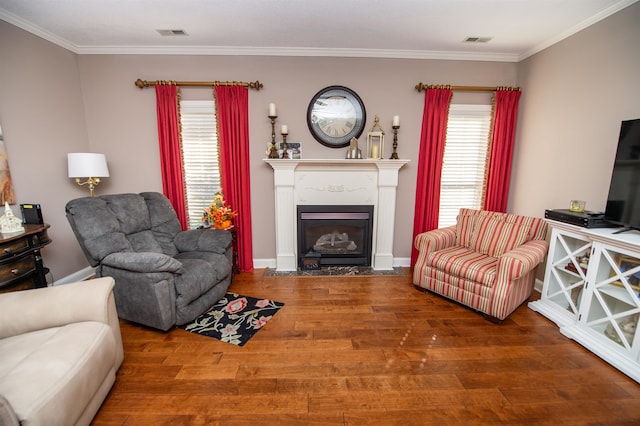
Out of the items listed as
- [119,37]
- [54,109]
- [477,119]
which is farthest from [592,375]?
[54,109]

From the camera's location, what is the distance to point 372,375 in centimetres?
179

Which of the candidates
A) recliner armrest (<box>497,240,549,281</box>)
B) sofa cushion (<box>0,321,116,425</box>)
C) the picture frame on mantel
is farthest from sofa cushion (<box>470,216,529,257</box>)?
the picture frame on mantel

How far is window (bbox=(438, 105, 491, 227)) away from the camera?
11.3 feet

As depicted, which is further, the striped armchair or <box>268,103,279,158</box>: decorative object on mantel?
<box>268,103,279,158</box>: decorative object on mantel

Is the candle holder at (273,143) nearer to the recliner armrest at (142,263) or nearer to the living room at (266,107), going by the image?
the living room at (266,107)

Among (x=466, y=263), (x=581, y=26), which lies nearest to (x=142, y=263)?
(x=466, y=263)

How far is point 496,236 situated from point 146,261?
3.31 m

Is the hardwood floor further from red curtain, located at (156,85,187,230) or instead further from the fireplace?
red curtain, located at (156,85,187,230)

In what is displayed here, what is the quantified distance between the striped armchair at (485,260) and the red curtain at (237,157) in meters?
2.16

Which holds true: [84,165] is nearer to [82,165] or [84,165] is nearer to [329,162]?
[82,165]

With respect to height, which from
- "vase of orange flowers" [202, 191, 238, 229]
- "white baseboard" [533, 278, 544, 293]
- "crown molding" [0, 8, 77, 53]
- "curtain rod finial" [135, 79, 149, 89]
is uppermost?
"crown molding" [0, 8, 77, 53]

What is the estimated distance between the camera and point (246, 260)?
11.6ft

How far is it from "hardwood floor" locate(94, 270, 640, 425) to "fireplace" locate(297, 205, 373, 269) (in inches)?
41.4

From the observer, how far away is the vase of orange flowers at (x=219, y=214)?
10.1 feet
